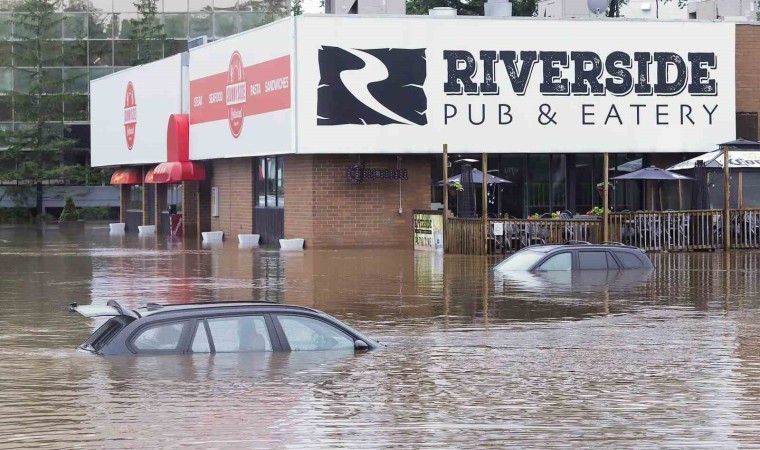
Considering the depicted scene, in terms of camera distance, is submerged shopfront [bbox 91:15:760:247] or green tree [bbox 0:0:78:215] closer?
submerged shopfront [bbox 91:15:760:247]

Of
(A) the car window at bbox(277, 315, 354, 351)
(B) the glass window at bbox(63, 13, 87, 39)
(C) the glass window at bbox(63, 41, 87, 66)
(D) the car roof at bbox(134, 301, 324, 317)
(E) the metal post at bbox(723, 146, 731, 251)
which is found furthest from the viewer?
(B) the glass window at bbox(63, 13, 87, 39)

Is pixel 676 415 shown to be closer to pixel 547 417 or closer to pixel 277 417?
pixel 547 417

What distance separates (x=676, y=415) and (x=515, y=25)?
32.5 m

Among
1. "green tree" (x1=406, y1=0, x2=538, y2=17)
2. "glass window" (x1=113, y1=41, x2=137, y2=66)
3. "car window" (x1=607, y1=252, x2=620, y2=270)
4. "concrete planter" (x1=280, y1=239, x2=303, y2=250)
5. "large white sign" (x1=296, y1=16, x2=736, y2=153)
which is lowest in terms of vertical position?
"car window" (x1=607, y1=252, x2=620, y2=270)

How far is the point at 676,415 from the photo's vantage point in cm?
1322

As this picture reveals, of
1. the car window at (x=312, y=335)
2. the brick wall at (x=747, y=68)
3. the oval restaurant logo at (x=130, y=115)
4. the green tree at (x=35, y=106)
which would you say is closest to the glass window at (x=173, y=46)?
the green tree at (x=35, y=106)

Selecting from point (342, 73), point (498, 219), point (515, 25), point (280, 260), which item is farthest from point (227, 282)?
point (515, 25)

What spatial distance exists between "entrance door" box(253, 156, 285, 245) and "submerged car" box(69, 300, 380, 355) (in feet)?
101

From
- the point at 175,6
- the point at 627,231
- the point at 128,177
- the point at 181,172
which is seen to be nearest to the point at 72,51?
the point at 175,6

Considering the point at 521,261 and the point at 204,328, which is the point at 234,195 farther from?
the point at 204,328

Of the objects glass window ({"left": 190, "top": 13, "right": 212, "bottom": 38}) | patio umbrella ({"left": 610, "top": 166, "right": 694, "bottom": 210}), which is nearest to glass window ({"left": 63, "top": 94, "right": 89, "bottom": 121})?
glass window ({"left": 190, "top": 13, "right": 212, "bottom": 38})

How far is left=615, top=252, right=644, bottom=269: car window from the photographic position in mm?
32094

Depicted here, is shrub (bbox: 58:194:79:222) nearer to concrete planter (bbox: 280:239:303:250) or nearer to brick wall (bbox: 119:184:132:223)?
brick wall (bbox: 119:184:132:223)

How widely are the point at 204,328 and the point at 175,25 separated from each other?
70.8 m
